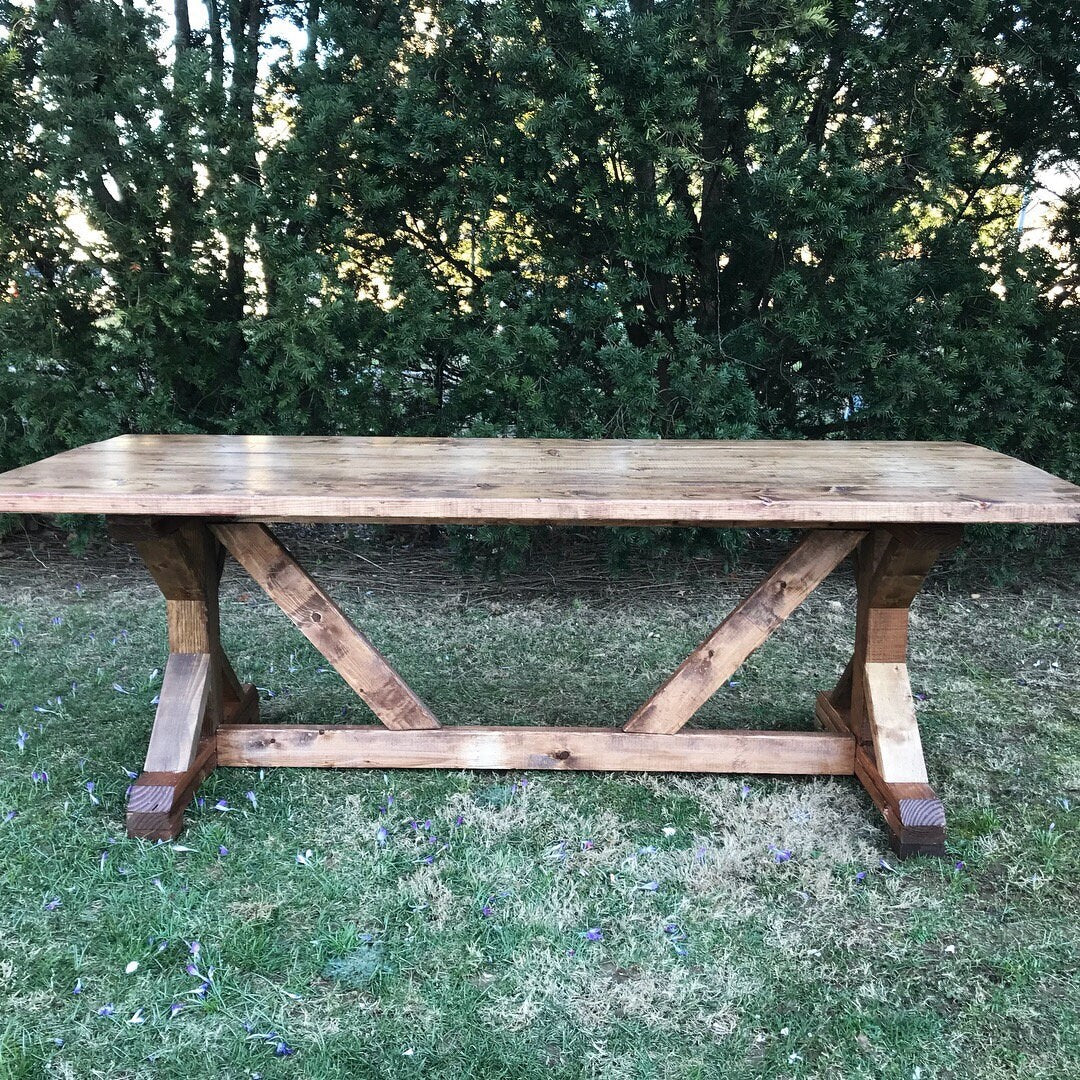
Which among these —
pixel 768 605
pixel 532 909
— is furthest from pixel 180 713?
pixel 768 605

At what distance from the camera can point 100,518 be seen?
15.3 ft

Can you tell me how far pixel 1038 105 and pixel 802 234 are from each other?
4.99ft

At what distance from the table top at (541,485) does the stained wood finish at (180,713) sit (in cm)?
45

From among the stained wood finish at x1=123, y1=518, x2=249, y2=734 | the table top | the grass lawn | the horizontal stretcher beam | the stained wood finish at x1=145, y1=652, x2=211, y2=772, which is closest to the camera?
the grass lawn

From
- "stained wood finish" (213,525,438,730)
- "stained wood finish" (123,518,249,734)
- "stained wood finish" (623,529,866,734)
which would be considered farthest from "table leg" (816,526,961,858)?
"stained wood finish" (123,518,249,734)

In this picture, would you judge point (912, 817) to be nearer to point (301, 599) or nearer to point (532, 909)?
point (532, 909)

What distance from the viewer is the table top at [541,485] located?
205 centimetres

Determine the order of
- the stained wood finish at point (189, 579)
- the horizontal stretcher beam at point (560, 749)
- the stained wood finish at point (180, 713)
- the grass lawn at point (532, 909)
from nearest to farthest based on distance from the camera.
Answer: the grass lawn at point (532, 909)
the stained wood finish at point (189, 579)
the stained wood finish at point (180, 713)
the horizontal stretcher beam at point (560, 749)

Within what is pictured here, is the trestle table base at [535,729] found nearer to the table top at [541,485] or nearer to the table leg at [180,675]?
the table leg at [180,675]

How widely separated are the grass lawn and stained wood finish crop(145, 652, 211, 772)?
6.8 inches

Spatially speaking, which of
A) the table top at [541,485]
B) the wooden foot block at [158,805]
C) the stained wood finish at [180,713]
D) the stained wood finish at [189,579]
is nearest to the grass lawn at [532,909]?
the wooden foot block at [158,805]

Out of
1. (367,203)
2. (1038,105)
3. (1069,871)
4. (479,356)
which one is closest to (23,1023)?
(1069,871)

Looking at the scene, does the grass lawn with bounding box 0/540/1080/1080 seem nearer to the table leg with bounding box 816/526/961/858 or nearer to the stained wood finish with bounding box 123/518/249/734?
the table leg with bounding box 816/526/961/858

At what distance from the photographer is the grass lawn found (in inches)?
69.2
